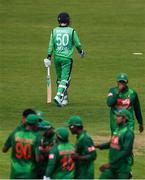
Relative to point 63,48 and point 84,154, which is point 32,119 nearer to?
point 84,154

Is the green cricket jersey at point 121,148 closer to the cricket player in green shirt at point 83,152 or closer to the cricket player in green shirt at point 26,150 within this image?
the cricket player in green shirt at point 83,152

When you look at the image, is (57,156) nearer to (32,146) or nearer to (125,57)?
(32,146)

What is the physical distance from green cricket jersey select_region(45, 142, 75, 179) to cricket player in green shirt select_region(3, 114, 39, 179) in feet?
1.85

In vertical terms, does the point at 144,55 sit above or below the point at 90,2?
below

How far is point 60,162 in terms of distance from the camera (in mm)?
16422

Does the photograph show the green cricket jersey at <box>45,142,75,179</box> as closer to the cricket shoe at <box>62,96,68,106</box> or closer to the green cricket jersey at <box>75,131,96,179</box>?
the green cricket jersey at <box>75,131,96,179</box>

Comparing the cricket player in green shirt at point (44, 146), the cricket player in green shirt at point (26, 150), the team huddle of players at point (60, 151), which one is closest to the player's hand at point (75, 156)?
the team huddle of players at point (60, 151)

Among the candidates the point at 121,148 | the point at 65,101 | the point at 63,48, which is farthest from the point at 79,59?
the point at 121,148

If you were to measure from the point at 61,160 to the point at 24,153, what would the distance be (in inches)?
33.1

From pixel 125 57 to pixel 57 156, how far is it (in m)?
22.7

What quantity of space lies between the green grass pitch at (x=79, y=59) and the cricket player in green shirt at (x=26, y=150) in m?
3.12

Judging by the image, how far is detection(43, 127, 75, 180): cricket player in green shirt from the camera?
645 inches

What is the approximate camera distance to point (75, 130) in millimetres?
17141

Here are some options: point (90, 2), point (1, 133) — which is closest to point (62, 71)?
point (1, 133)
